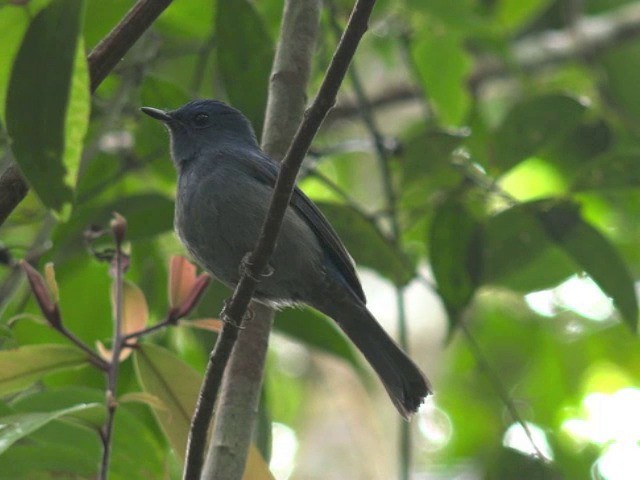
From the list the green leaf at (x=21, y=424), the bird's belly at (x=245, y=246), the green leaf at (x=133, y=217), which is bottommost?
the green leaf at (x=21, y=424)

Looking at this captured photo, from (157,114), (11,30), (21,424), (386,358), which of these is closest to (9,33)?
(11,30)

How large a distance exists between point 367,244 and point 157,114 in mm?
999

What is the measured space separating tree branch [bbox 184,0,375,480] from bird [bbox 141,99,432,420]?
2.83 feet

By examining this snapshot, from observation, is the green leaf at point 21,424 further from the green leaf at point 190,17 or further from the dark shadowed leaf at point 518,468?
the green leaf at point 190,17

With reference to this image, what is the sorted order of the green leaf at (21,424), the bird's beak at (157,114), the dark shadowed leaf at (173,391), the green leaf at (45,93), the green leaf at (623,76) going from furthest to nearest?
the green leaf at (623,76)
the bird's beak at (157,114)
the dark shadowed leaf at (173,391)
the green leaf at (21,424)
the green leaf at (45,93)

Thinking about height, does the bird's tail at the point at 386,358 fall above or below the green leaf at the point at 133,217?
below

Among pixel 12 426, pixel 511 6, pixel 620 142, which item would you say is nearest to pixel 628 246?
pixel 620 142

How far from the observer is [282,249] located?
3.85 meters

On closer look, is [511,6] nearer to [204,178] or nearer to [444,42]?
[444,42]

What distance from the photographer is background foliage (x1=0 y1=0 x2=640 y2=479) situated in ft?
9.36

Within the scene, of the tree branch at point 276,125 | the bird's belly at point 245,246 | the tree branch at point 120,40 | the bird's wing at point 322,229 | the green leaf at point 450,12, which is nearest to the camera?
the tree branch at point 120,40

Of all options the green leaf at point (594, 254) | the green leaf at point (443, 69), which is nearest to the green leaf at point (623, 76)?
the green leaf at point (443, 69)

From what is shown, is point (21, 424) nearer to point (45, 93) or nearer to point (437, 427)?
point (45, 93)

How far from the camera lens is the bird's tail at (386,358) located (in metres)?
3.78
